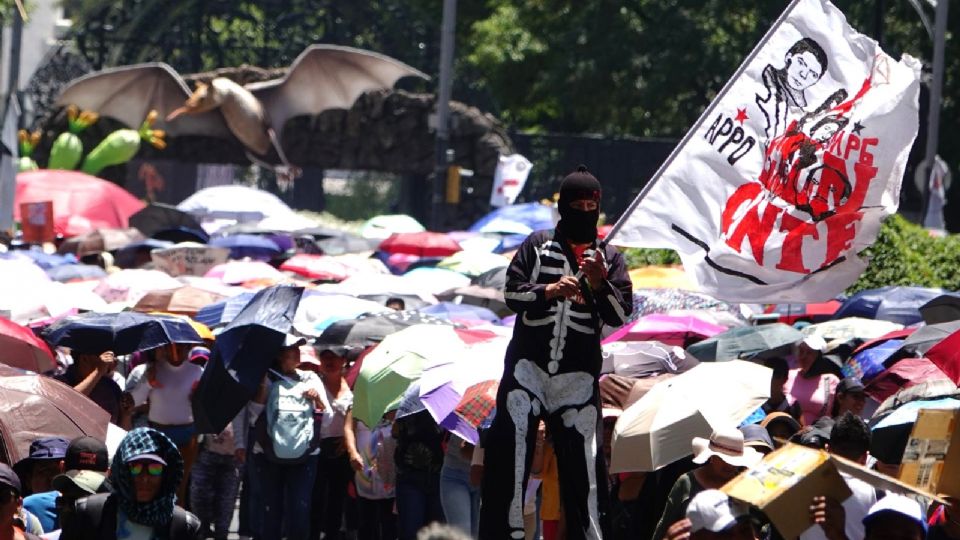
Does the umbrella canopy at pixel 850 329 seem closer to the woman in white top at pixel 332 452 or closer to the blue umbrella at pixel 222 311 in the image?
the woman in white top at pixel 332 452

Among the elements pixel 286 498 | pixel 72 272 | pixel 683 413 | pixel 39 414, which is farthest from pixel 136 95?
pixel 683 413

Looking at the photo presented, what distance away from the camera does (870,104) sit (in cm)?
924

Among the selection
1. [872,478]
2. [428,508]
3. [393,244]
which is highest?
[872,478]

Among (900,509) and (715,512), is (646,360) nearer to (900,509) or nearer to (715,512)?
(900,509)

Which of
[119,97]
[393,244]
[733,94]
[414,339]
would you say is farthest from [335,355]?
[119,97]

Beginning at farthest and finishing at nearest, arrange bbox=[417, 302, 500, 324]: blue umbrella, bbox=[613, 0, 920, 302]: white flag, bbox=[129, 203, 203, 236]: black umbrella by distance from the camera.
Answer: bbox=[129, 203, 203, 236]: black umbrella → bbox=[417, 302, 500, 324]: blue umbrella → bbox=[613, 0, 920, 302]: white flag

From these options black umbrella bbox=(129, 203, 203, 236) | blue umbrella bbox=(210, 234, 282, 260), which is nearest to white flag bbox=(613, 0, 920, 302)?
blue umbrella bbox=(210, 234, 282, 260)

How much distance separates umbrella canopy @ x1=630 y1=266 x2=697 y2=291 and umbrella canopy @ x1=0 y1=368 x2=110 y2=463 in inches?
327

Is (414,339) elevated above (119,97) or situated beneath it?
elevated above

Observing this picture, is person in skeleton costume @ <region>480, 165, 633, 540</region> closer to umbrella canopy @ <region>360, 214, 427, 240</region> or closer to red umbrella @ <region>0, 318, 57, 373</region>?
red umbrella @ <region>0, 318, 57, 373</region>

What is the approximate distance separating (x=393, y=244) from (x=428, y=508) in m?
11.7

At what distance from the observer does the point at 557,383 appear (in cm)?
841

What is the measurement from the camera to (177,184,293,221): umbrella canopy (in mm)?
28694

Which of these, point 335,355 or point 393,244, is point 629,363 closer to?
point 335,355
